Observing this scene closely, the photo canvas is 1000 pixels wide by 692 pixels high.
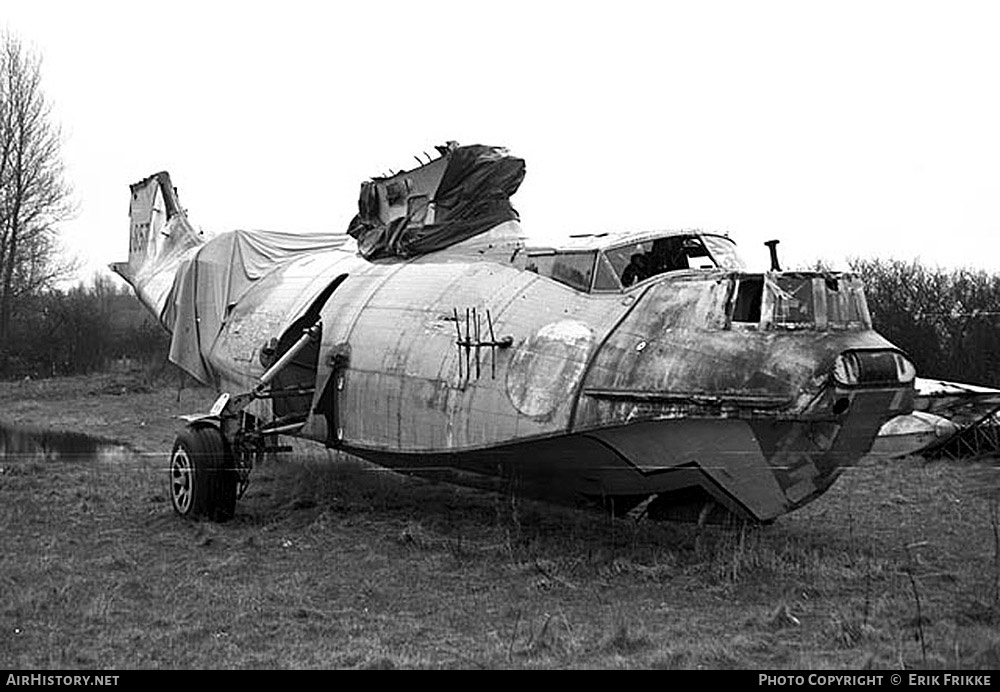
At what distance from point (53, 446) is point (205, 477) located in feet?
33.0

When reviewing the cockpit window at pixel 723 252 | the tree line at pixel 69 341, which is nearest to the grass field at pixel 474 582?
the cockpit window at pixel 723 252

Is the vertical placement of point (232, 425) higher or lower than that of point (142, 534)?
higher

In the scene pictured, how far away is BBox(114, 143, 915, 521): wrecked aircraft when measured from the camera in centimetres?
837

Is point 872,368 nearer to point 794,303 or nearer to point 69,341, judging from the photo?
point 794,303

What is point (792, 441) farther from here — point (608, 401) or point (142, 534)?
point (142, 534)

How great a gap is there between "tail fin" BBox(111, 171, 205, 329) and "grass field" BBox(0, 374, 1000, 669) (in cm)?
507

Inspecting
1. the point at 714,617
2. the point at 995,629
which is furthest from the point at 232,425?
the point at 995,629

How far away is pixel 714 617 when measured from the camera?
309 inches

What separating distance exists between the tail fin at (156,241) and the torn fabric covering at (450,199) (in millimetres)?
6708

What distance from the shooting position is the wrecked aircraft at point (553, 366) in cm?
837

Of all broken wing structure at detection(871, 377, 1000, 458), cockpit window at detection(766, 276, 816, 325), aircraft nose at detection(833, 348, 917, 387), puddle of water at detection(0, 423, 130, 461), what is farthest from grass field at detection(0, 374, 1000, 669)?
puddle of water at detection(0, 423, 130, 461)

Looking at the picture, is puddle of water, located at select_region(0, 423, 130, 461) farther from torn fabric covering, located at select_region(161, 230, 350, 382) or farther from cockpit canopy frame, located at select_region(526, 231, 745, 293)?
cockpit canopy frame, located at select_region(526, 231, 745, 293)

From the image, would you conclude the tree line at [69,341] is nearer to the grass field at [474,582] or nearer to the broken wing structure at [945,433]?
the grass field at [474,582]
